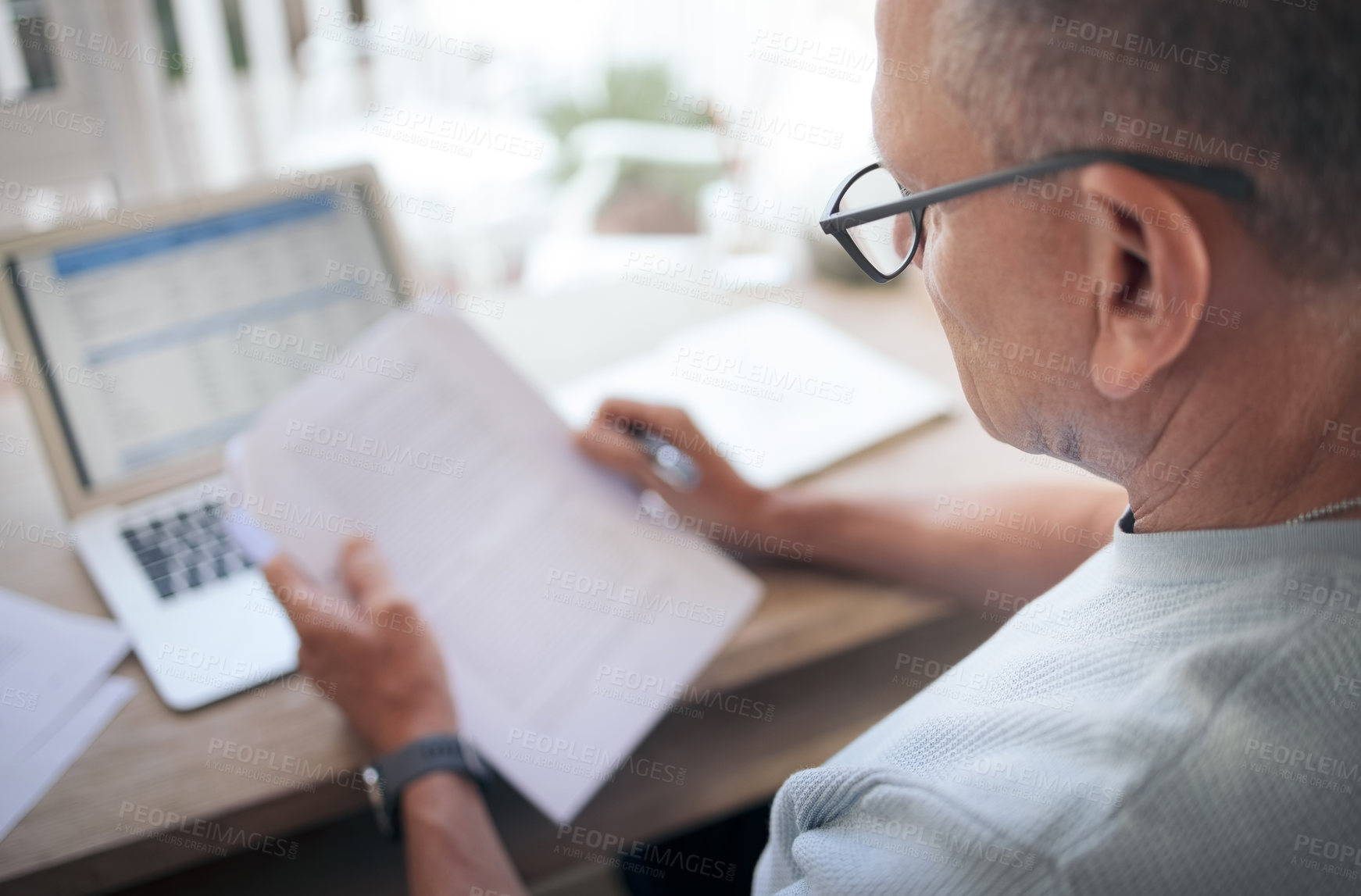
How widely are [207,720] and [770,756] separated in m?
0.51

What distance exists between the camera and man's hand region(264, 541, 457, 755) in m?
0.84

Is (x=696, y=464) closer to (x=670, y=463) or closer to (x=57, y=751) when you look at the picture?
(x=670, y=463)

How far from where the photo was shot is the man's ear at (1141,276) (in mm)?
471

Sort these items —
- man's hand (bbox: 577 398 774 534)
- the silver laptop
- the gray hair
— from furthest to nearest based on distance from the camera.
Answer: man's hand (bbox: 577 398 774 534) → the silver laptop → the gray hair

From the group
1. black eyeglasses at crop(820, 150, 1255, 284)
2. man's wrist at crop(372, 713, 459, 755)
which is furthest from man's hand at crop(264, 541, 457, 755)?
black eyeglasses at crop(820, 150, 1255, 284)

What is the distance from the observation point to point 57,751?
828 mm

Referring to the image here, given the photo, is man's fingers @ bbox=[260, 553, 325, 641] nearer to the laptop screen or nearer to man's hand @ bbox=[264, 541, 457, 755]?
man's hand @ bbox=[264, 541, 457, 755]

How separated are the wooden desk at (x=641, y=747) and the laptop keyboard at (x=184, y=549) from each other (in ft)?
0.21

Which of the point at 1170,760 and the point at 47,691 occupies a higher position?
the point at 1170,760

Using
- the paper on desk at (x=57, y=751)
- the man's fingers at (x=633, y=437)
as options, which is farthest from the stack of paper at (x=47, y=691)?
the man's fingers at (x=633, y=437)

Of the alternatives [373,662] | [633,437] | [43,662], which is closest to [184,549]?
[43,662]

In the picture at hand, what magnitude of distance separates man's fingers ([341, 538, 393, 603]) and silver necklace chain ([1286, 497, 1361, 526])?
67 cm

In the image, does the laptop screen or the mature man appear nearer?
the mature man

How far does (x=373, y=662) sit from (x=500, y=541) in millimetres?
172
